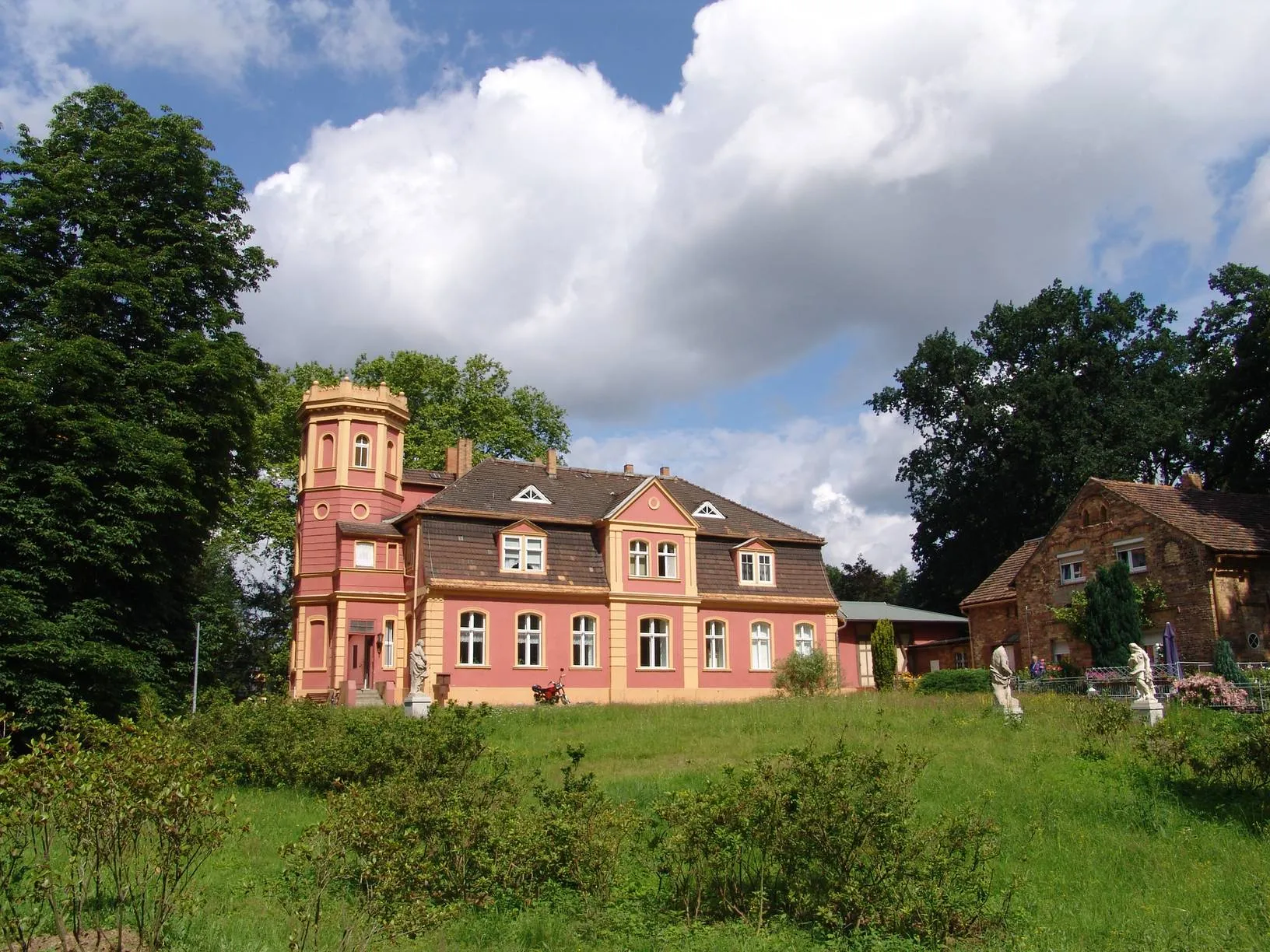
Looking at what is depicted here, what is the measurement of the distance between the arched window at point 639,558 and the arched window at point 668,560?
1.57ft

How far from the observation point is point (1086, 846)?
38.2 ft

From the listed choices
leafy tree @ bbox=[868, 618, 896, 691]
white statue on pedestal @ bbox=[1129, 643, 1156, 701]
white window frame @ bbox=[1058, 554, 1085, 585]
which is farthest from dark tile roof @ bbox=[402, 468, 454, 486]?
white statue on pedestal @ bbox=[1129, 643, 1156, 701]

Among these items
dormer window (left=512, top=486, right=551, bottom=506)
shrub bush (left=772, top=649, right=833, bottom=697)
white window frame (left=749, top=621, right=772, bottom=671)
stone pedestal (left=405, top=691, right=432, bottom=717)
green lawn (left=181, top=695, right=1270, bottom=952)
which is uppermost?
dormer window (left=512, top=486, right=551, bottom=506)

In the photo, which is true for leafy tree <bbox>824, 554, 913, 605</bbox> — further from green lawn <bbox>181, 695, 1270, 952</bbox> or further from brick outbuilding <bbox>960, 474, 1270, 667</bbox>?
green lawn <bbox>181, 695, 1270, 952</bbox>

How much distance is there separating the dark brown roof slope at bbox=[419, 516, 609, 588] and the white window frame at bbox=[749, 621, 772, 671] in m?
6.20

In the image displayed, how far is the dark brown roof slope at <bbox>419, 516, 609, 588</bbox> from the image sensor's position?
32688mm

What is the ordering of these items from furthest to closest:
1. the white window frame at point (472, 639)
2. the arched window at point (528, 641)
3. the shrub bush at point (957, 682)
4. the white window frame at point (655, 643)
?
the white window frame at point (655, 643)
the arched window at point (528, 641)
the white window frame at point (472, 639)
the shrub bush at point (957, 682)

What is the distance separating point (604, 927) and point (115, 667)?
16131mm

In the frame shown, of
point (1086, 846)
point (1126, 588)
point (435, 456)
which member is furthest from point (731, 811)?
point (435, 456)

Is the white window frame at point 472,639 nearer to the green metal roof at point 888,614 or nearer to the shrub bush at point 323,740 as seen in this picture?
the shrub bush at point 323,740

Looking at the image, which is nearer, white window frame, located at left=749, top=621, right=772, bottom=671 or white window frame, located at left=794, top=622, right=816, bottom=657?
white window frame, located at left=749, top=621, right=772, bottom=671

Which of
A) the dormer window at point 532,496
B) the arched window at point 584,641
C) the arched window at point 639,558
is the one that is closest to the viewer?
the arched window at point 584,641

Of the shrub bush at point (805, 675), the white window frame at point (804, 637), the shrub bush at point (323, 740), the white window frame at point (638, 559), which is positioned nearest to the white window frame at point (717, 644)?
the shrub bush at point (805, 675)

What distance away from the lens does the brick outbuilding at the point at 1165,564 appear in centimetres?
3203
